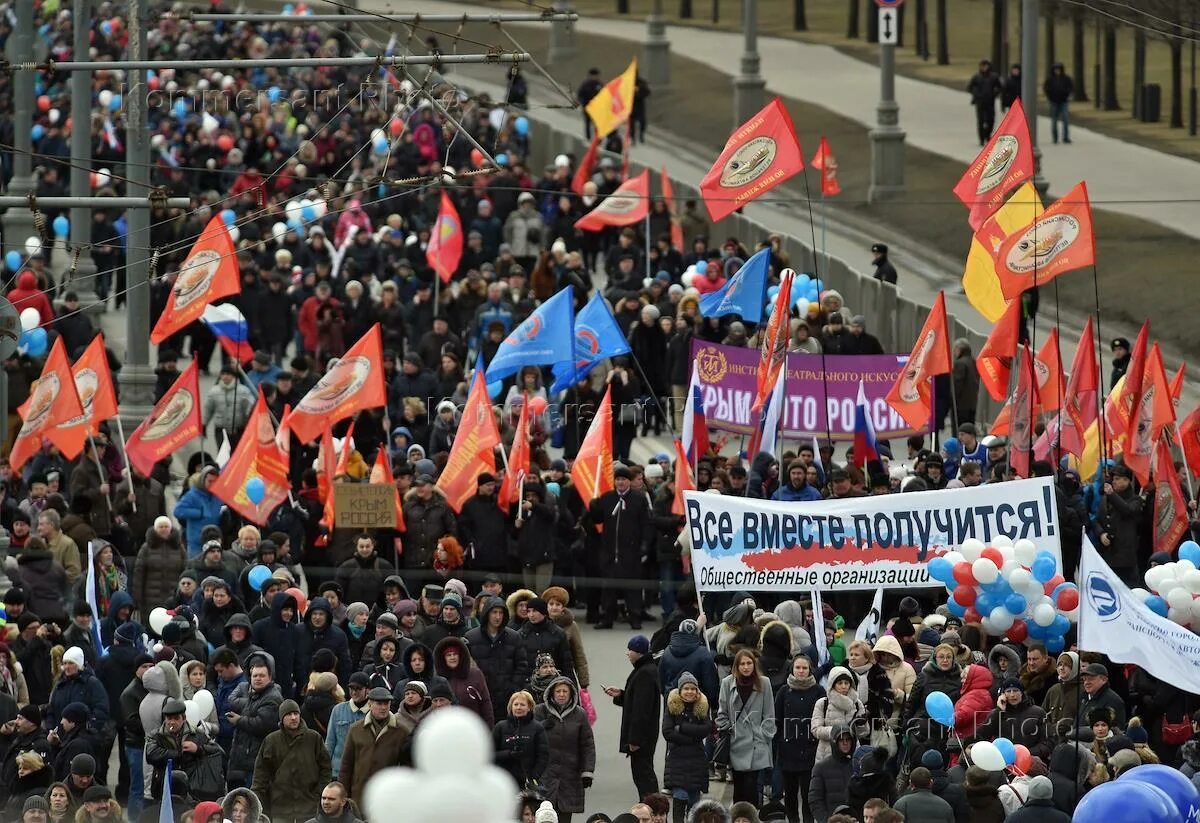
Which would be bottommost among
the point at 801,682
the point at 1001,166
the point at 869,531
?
the point at 801,682

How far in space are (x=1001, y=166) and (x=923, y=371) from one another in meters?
1.93

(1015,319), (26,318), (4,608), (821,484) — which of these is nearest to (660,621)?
(821,484)

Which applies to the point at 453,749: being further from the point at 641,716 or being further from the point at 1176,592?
the point at 1176,592

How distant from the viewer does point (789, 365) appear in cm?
2244

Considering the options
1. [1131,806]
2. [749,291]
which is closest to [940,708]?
[1131,806]

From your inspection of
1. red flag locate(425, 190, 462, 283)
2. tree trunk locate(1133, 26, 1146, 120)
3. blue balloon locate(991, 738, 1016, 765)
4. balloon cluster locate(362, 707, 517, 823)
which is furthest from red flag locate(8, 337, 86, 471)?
tree trunk locate(1133, 26, 1146, 120)

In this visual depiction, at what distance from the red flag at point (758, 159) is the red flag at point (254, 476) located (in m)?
4.72

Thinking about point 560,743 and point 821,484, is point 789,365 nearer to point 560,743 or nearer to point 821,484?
point 821,484

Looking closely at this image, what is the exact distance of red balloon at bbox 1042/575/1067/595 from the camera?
17047mm

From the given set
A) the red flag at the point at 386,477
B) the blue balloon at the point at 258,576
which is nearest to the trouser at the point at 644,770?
the blue balloon at the point at 258,576

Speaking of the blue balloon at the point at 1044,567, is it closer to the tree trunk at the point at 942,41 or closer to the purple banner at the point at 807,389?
the purple banner at the point at 807,389

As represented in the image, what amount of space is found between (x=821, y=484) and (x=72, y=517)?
547cm

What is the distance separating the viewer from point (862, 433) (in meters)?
22.1

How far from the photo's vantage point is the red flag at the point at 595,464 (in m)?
21.2
